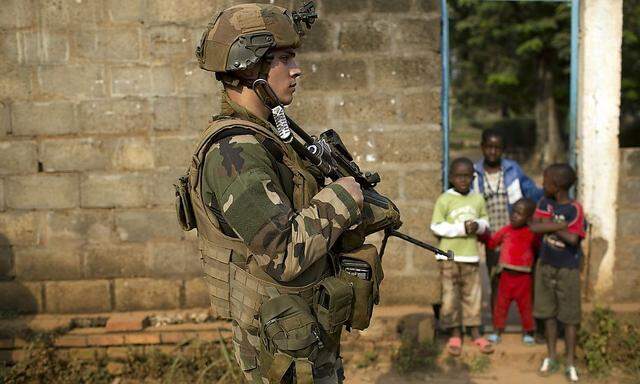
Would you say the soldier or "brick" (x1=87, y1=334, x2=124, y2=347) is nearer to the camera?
the soldier

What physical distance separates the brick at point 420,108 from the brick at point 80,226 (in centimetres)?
203

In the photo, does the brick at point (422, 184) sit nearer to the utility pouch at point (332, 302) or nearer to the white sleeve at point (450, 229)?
the white sleeve at point (450, 229)

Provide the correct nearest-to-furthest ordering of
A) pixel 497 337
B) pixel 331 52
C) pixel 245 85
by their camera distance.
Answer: pixel 245 85, pixel 331 52, pixel 497 337

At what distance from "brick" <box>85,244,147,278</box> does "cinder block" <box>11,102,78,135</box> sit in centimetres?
80

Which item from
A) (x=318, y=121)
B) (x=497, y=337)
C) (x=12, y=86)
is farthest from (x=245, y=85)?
(x=497, y=337)

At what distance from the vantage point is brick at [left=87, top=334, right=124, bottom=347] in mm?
4332

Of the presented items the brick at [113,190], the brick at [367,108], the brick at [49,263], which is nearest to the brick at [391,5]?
the brick at [367,108]

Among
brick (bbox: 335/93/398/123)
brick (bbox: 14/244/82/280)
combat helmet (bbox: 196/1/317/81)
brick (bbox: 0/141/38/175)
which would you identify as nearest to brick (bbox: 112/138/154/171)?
brick (bbox: 0/141/38/175)

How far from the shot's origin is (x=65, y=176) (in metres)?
4.39

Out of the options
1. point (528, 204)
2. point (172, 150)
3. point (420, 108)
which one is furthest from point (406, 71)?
point (172, 150)

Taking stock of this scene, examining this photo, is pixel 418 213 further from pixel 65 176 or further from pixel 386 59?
pixel 65 176

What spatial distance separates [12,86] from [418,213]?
2.74m

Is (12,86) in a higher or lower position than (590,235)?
higher

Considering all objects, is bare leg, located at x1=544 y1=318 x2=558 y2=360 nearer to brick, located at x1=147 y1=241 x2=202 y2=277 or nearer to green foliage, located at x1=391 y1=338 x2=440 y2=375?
green foliage, located at x1=391 y1=338 x2=440 y2=375
